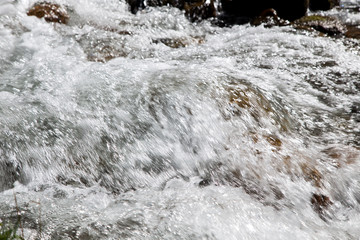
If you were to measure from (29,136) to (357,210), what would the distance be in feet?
9.95

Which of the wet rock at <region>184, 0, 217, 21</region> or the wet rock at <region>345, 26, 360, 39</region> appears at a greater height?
the wet rock at <region>184, 0, 217, 21</region>

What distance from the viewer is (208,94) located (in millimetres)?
3469

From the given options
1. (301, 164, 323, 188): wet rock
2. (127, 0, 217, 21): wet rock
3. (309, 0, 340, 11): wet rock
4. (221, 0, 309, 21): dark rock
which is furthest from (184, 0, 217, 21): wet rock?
(301, 164, 323, 188): wet rock

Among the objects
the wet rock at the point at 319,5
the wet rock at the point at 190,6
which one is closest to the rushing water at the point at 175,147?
the wet rock at the point at 190,6

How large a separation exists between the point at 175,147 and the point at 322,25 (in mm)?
4897

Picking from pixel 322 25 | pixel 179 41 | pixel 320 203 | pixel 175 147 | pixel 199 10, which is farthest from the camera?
pixel 199 10

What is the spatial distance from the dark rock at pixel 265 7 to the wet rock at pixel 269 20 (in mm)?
272

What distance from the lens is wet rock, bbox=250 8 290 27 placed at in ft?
22.4

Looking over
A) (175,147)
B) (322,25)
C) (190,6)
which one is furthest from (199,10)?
(175,147)

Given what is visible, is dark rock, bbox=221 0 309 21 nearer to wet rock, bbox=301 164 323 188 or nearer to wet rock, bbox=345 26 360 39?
wet rock, bbox=345 26 360 39

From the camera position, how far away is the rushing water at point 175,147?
2.42 m

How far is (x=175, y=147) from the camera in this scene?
315 cm

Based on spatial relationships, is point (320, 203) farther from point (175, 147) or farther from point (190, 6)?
point (190, 6)

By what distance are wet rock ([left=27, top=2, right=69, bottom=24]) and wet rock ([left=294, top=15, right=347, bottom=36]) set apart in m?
4.64
